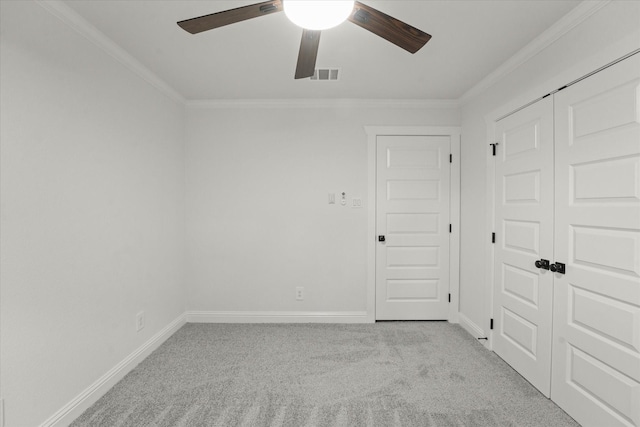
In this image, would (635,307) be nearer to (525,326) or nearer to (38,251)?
(525,326)

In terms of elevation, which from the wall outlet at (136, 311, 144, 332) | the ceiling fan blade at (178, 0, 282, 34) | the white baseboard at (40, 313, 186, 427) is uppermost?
the ceiling fan blade at (178, 0, 282, 34)

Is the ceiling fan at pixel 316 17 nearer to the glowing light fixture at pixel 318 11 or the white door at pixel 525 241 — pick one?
the glowing light fixture at pixel 318 11

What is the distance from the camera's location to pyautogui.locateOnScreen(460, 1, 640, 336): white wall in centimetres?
166

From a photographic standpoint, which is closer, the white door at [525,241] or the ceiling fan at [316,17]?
the ceiling fan at [316,17]

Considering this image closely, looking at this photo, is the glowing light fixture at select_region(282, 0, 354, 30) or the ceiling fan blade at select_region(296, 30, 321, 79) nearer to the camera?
the glowing light fixture at select_region(282, 0, 354, 30)

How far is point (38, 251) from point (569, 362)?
312cm

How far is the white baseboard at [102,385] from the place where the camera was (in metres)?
1.82

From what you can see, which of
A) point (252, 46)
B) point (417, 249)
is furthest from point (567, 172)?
point (252, 46)

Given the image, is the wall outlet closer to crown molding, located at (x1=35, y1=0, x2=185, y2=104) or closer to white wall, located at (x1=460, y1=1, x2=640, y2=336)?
crown molding, located at (x1=35, y1=0, x2=185, y2=104)

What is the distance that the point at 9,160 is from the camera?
154 centimetres

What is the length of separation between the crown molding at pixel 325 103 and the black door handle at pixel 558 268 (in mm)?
2050

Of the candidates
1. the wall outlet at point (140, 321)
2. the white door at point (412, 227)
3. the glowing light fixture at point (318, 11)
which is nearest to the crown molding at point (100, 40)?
the glowing light fixture at point (318, 11)

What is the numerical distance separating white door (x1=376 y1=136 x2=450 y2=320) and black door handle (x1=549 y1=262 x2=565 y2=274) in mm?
1436

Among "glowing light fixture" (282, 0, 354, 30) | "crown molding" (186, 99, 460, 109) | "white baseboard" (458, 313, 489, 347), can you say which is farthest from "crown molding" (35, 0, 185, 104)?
"white baseboard" (458, 313, 489, 347)
